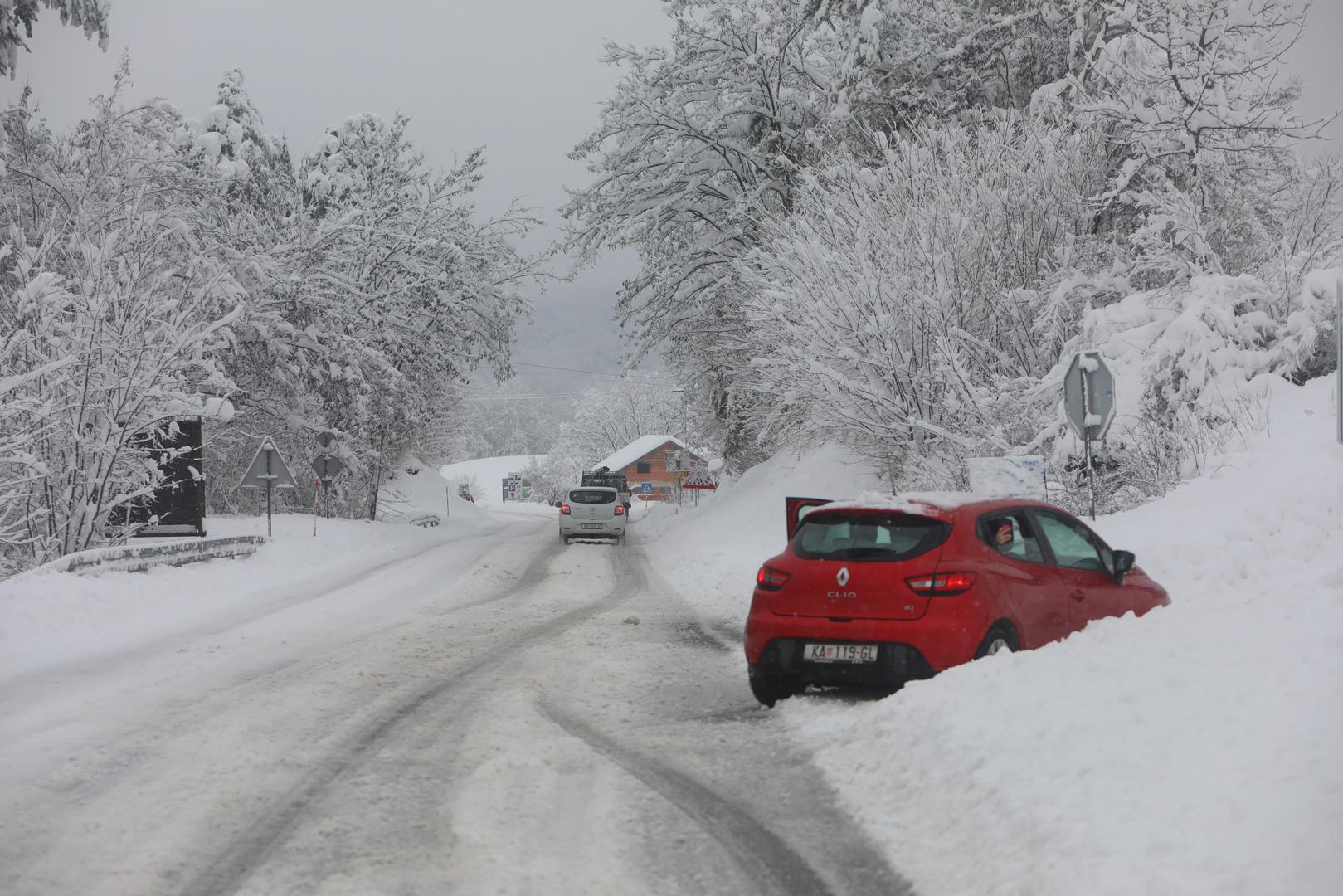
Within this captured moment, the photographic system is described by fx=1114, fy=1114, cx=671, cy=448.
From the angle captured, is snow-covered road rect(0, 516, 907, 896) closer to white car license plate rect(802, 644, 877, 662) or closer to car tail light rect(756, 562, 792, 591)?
white car license plate rect(802, 644, 877, 662)

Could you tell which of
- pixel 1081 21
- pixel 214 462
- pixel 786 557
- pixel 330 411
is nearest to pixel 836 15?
pixel 1081 21

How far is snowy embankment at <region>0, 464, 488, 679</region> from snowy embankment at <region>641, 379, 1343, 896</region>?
7897mm

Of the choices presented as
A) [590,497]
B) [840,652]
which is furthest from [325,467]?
[840,652]

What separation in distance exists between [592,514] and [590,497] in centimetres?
56

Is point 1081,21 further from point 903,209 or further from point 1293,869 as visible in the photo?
point 1293,869

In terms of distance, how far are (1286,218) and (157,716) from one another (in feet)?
70.7

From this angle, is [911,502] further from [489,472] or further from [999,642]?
[489,472]

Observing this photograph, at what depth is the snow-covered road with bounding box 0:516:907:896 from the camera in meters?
4.73

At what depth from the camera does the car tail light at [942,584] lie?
7.31m

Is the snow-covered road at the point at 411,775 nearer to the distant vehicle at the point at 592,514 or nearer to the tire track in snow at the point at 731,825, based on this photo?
the tire track in snow at the point at 731,825

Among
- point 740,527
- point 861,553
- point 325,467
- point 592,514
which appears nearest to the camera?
point 861,553

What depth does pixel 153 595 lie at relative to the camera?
15.0 meters

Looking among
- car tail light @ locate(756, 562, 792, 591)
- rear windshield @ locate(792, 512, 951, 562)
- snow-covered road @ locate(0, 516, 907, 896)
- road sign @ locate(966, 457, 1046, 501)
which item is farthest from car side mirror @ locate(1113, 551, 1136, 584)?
road sign @ locate(966, 457, 1046, 501)

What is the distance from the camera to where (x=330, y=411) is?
112 feet
